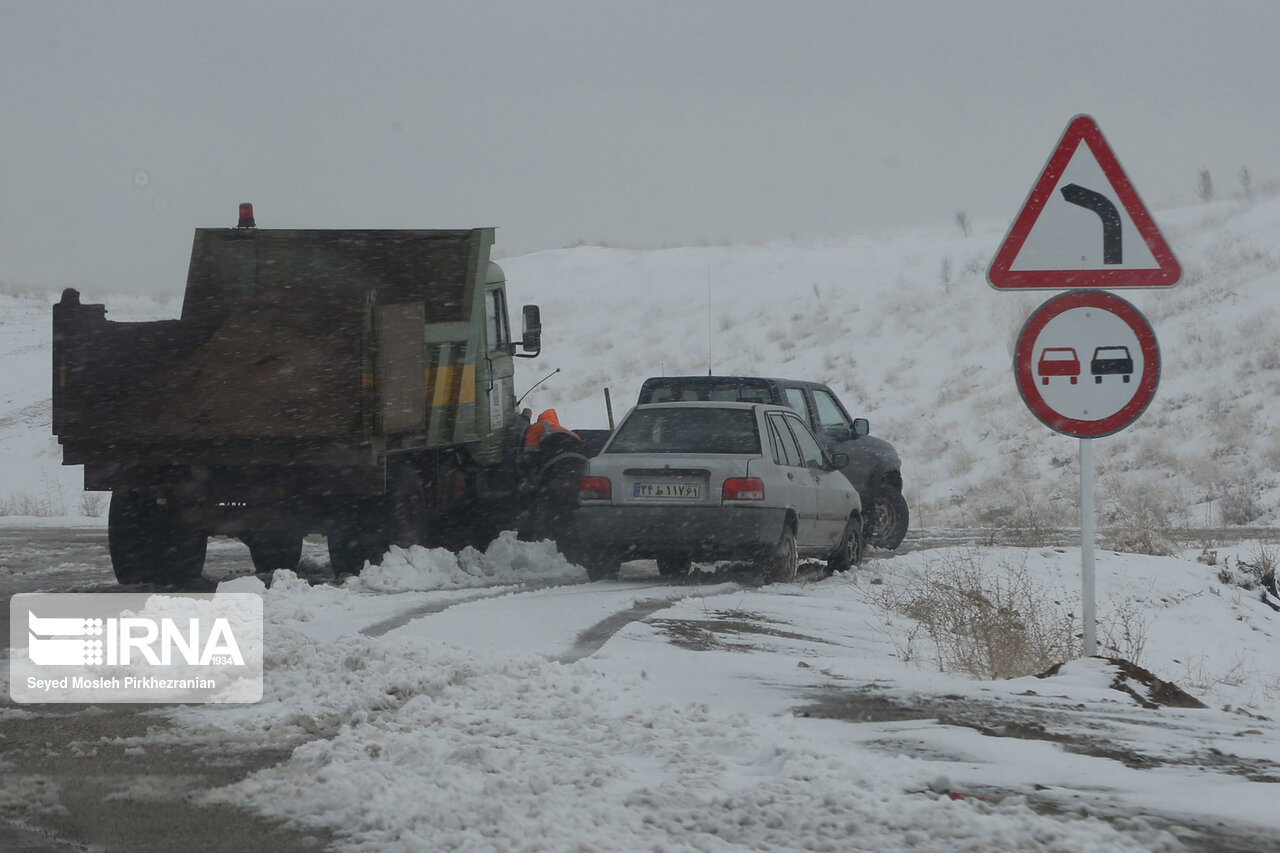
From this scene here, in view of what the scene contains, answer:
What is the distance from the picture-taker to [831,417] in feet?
56.6

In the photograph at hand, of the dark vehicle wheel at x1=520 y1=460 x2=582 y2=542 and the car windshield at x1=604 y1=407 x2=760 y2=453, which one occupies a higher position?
the car windshield at x1=604 y1=407 x2=760 y2=453

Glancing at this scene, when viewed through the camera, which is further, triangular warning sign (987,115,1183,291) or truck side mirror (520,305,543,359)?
truck side mirror (520,305,543,359)

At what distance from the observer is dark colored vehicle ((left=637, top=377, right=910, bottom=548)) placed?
15.5 meters

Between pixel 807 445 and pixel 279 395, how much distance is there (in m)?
5.13

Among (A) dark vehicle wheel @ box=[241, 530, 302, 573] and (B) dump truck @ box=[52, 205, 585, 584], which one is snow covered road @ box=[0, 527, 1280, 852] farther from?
(A) dark vehicle wheel @ box=[241, 530, 302, 573]

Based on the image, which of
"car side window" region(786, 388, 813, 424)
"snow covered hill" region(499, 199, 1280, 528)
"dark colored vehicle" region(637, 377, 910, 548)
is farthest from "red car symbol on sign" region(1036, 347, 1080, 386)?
"snow covered hill" region(499, 199, 1280, 528)

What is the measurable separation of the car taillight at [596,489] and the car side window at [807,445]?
2.09m

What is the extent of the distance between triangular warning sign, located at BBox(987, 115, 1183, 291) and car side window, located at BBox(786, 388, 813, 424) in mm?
9076

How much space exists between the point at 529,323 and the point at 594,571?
2.97 metres

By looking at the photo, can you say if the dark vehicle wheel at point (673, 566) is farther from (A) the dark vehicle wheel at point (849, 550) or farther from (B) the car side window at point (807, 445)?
(A) the dark vehicle wheel at point (849, 550)

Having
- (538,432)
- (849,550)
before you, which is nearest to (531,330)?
(538,432)

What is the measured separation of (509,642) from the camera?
28.1ft

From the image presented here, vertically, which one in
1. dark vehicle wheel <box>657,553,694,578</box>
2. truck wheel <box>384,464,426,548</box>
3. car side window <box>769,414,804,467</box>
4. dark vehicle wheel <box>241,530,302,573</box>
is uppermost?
car side window <box>769,414,804,467</box>

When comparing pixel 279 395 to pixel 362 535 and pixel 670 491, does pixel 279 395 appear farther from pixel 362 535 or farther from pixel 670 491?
pixel 670 491
